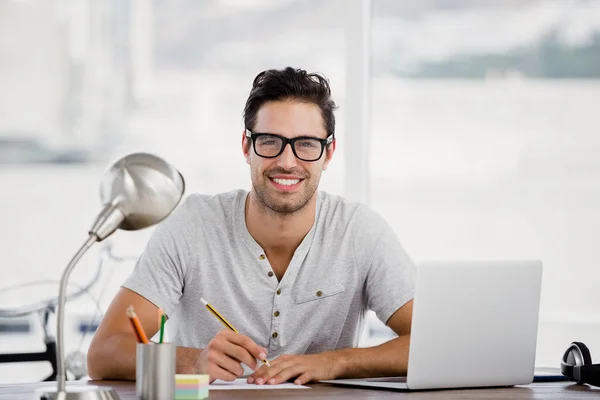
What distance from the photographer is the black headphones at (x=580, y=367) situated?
1993mm

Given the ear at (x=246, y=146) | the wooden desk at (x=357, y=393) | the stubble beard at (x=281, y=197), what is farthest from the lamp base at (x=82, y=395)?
the ear at (x=246, y=146)

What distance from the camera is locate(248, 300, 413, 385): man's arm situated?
76.3 inches

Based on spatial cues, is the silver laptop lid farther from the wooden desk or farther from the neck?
the neck

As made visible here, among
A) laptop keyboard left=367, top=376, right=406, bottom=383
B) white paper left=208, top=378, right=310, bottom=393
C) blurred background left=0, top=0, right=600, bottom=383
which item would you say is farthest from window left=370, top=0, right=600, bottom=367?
white paper left=208, top=378, right=310, bottom=393

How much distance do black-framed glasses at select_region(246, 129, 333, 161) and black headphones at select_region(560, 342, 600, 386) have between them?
836mm

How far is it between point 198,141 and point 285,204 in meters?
1.82

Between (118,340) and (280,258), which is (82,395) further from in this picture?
(280,258)

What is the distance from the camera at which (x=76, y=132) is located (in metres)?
4.17

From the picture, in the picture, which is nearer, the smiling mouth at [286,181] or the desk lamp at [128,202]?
the desk lamp at [128,202]

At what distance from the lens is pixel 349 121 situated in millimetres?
4031

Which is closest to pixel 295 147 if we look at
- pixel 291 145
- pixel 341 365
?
pixel 291 145

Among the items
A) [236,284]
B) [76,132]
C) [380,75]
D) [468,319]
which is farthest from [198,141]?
[468,319]

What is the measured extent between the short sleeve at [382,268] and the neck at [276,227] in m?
0.16

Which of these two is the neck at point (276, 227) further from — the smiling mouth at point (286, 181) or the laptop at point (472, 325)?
the laptop at point (472, 325)
